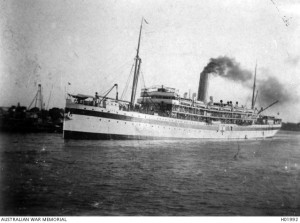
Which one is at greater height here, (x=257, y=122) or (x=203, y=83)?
(x=203, y=83)

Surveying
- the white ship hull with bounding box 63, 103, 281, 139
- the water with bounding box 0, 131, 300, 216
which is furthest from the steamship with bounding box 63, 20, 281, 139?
the water with bounding box 0, 131, 300, 216

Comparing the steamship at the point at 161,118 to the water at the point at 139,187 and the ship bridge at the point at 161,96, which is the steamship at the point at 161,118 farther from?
the water at the point at 139,187

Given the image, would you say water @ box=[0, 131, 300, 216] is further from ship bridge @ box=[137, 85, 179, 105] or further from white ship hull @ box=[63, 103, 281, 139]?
ship bridge @ box=[137, 85, 179, 105]

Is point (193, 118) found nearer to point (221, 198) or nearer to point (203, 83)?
point (203, 83)

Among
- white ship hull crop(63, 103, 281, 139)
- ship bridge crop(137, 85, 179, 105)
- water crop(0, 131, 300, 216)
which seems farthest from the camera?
ship bridge crop(137, 85, 179, 105)

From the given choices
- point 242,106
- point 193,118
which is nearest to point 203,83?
point 193,118

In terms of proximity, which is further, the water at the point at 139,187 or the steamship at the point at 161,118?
the steamship at the point at 161,118

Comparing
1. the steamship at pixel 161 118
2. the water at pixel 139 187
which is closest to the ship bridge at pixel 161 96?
the steamship at pixel 161 118

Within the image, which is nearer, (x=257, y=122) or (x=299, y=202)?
(x=299, y=202)

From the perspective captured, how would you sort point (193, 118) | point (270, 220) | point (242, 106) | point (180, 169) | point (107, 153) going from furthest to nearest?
1. point (242, 106)
2. point (193, 118)
3. point (107, 153)
4. point (180, 169)
5. point (270, 220)
